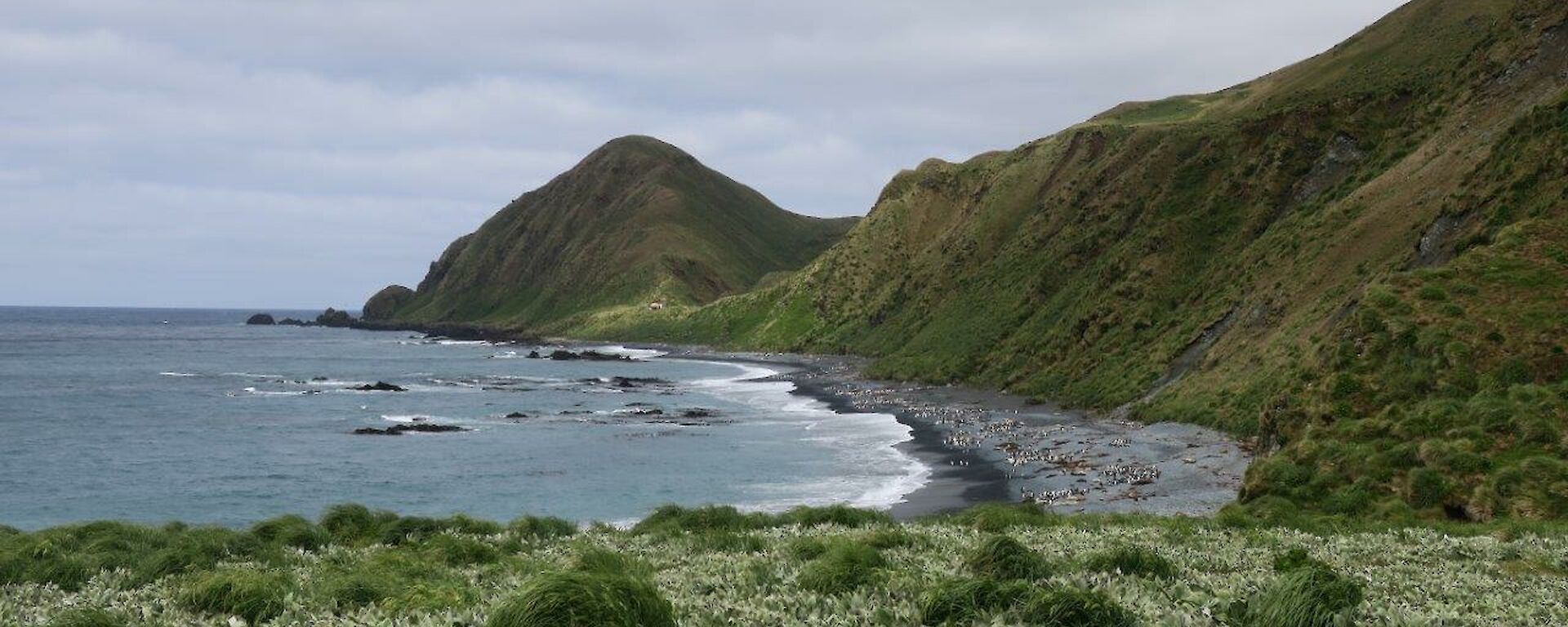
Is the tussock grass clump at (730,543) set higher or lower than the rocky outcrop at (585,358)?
higher

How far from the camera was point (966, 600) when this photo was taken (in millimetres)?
9273

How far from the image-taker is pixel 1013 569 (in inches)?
488

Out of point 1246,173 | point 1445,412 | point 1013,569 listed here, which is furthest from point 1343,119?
point 1013,569

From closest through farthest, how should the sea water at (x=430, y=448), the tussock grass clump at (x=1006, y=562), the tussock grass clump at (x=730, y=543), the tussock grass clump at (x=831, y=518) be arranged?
the tussock grass clump at (x=1006, y=562) → the tussock grass clump at (x=730, y=543) → the tussock grass clump at (x=831, y=518) → the sea water at (x=430, y=448)

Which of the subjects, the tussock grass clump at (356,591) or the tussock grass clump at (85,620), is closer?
the tussock grass clump at (85,620)

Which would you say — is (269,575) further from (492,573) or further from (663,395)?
(663,395)

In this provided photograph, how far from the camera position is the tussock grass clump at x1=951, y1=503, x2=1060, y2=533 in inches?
800

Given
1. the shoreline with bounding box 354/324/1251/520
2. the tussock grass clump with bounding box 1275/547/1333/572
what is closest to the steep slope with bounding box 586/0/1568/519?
the shoreline with bounding box 354/324/1251/520

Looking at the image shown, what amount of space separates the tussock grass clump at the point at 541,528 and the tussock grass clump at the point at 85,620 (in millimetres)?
Result: 10962

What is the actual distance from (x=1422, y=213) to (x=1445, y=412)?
95.4 ft

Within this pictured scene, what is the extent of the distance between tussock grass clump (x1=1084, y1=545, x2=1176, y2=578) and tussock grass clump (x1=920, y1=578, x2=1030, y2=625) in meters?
3.10

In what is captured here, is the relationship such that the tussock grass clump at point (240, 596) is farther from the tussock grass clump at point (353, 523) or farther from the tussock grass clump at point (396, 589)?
the tussock grass clump at point (353, 523)

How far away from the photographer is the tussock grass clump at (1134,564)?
1221 cm

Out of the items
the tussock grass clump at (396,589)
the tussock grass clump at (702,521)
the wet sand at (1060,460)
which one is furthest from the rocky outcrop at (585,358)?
the tussock grass clump at (396,589)
